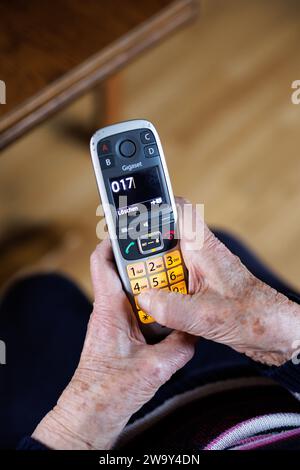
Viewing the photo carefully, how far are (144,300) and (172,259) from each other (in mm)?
61

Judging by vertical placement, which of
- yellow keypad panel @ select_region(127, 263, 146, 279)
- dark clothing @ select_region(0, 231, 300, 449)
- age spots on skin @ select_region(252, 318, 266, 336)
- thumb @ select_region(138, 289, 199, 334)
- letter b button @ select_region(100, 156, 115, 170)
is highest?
letter b button @ select_region(100, 156, 115, 170)

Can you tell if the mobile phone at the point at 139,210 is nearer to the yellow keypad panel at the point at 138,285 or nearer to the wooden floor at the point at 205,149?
the yellow keypad panel at the point at 138,285

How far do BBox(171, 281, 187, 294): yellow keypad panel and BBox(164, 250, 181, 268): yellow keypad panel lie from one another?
0.7 inches

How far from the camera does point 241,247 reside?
0.86 metres

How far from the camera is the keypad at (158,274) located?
56 cm

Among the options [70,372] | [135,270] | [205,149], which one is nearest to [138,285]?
[135,270]

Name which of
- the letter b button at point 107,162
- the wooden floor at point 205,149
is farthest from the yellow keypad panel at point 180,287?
the wooden floor at point 205,149

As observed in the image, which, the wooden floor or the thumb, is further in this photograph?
the wooden floor

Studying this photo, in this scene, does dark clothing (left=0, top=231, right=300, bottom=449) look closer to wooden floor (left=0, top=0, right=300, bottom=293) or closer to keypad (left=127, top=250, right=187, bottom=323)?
keypad (left=127, top=250, right=187, bottom=323)

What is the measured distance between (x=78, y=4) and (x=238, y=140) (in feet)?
1.82

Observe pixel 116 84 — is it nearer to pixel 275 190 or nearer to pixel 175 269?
pixel 275 190

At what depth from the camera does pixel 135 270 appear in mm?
560

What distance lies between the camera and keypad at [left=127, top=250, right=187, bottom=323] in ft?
1.82

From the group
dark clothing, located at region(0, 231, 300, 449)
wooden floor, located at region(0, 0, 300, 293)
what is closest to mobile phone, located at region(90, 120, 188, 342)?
dark clothing, located at region(0, 231, 300, 449)
